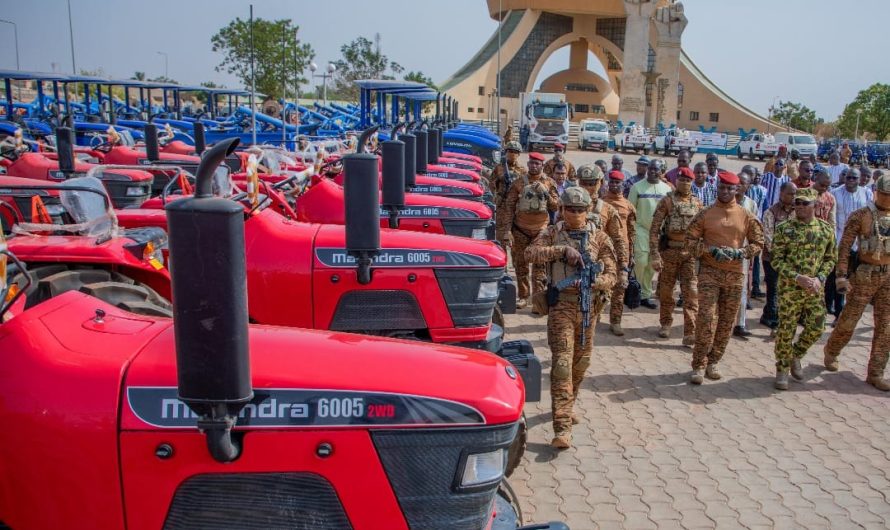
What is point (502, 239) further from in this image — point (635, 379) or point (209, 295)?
point (209, 295)

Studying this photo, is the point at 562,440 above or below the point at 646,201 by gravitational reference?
below

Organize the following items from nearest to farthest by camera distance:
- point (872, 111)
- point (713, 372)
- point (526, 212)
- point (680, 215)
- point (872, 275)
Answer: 1. point (872, 275)
2. point (713, 372)
3. point (680, 215)
4. point (526, 212)
5. point (872, 111)

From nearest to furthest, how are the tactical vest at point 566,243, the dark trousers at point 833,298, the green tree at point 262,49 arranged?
the tactical vest at point 566,243 → the dark trousers at point 833,298 → the green tree at point 262,49

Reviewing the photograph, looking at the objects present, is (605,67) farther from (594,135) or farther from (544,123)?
(544,123)

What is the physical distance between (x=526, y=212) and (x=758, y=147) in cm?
3232

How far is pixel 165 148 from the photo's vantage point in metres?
12.9

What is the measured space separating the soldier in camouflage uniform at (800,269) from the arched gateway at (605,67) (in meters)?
46.9

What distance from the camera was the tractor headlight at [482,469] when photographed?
2332 mm

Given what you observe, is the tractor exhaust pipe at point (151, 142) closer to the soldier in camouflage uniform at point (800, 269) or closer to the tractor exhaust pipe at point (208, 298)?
the soldier in camouflage uniform at point (800, 269)

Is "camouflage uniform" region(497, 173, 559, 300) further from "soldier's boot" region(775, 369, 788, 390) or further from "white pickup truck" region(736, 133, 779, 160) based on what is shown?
"white pickup truck" region(736, 133, 779, 160)

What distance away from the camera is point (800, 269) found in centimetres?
608

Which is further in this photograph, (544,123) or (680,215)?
(544,123)

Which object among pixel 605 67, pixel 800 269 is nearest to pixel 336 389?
pixel 800 269

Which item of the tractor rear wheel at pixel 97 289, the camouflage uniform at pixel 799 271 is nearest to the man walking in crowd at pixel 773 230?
the camouflage uniform at pixel 799 271
